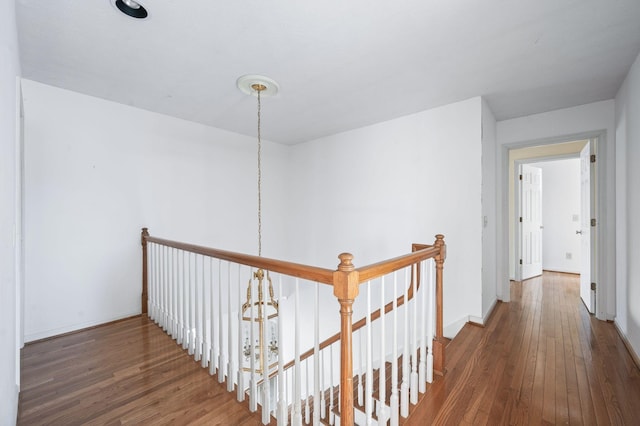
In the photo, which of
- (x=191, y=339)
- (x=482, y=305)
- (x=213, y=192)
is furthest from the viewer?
(x=213, y=192)

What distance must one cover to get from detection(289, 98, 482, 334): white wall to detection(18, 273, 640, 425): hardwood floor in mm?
708

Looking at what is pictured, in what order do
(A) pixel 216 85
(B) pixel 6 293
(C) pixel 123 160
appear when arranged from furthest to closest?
(C) pixel 123 160, (A) pixel 216 85, (B) pixel 6 293

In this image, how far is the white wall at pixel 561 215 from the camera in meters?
5.21

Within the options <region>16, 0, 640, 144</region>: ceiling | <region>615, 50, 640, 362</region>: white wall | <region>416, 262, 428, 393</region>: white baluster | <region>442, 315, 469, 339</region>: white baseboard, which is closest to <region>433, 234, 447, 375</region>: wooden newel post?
<region>416, 262, 428, 393</region>: white baluster

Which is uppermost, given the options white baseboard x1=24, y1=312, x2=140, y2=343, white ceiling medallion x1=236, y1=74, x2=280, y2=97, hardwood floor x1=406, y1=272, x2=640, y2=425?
white ceiling medallion x1=236, y1=74, x2=280, y2=97

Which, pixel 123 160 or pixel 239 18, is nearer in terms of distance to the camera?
pixel 239 18

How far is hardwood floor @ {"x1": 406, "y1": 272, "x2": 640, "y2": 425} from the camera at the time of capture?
1560mm

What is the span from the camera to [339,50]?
1993 millimetres

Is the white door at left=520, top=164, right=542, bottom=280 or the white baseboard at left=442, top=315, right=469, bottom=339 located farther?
the white door at left=520, top=164, right=542, bottom=280

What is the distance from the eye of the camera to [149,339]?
2.55 metres

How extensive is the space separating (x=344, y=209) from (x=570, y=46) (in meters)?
2.82

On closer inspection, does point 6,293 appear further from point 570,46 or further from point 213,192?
point 570,46

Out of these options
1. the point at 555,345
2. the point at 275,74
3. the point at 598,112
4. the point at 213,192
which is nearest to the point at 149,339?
the point at 213,192

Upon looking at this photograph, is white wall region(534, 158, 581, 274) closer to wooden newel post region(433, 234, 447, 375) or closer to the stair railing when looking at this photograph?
the stair railing
